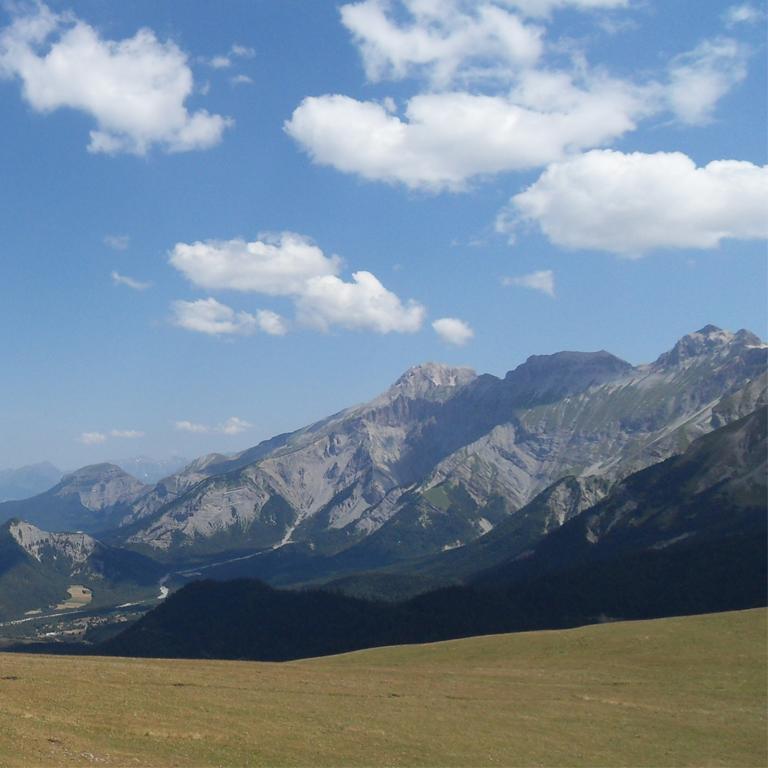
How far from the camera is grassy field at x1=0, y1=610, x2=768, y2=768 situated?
49281mm

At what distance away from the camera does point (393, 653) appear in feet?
394

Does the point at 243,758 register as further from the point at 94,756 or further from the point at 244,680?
the point at 244,680

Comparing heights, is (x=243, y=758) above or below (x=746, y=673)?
above

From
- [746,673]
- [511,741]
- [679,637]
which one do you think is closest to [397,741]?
[511,741]

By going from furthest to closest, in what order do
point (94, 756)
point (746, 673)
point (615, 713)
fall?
point (746, 673)
point (615, 713)
point (94, 756)

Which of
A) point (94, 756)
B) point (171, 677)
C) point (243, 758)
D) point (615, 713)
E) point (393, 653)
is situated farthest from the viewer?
point (393, 653)

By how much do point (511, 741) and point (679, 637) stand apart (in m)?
55.0

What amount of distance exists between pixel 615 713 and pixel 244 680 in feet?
120

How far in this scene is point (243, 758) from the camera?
47.3 meters

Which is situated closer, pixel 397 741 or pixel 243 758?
pixel 243 758

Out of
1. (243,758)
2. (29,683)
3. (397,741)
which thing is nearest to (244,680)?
(29,683)

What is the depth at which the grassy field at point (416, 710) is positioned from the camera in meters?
49.3

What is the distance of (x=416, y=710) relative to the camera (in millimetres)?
67312

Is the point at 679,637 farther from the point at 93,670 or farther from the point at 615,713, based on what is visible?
the point at 93,670
